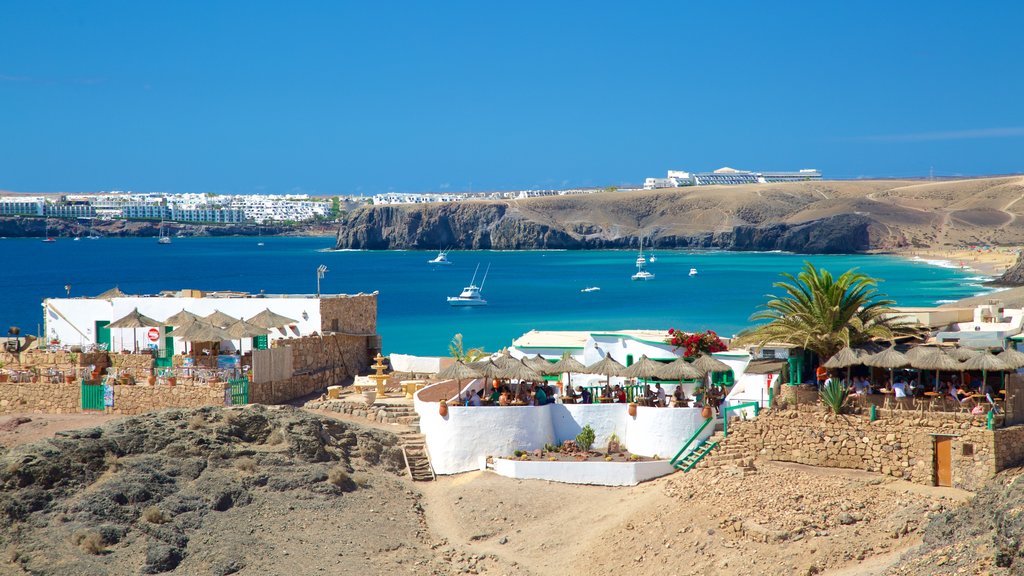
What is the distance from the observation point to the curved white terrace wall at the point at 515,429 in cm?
2106

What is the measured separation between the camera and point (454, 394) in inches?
926

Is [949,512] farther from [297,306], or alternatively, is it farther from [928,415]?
[297,306]

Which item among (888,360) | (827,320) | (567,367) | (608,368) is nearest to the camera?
(888,360)

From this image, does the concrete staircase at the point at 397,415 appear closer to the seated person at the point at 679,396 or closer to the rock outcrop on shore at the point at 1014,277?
the seated person at the point at 679,396

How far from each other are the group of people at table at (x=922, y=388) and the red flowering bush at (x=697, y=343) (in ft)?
12.2

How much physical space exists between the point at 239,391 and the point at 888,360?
12528 mm

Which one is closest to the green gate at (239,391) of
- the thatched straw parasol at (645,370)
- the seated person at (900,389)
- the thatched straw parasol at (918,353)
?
the thatched straw parasol at (645,370)

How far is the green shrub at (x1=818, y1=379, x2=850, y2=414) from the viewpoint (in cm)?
1883

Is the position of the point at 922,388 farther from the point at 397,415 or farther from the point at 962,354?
the point at 397,415

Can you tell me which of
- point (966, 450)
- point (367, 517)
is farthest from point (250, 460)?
point (966, 450)

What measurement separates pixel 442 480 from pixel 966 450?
28.6ft

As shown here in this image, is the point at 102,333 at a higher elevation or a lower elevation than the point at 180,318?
lower

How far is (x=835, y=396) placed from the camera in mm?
18844

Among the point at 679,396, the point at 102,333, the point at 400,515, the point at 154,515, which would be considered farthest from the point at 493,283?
the point at 154,515
